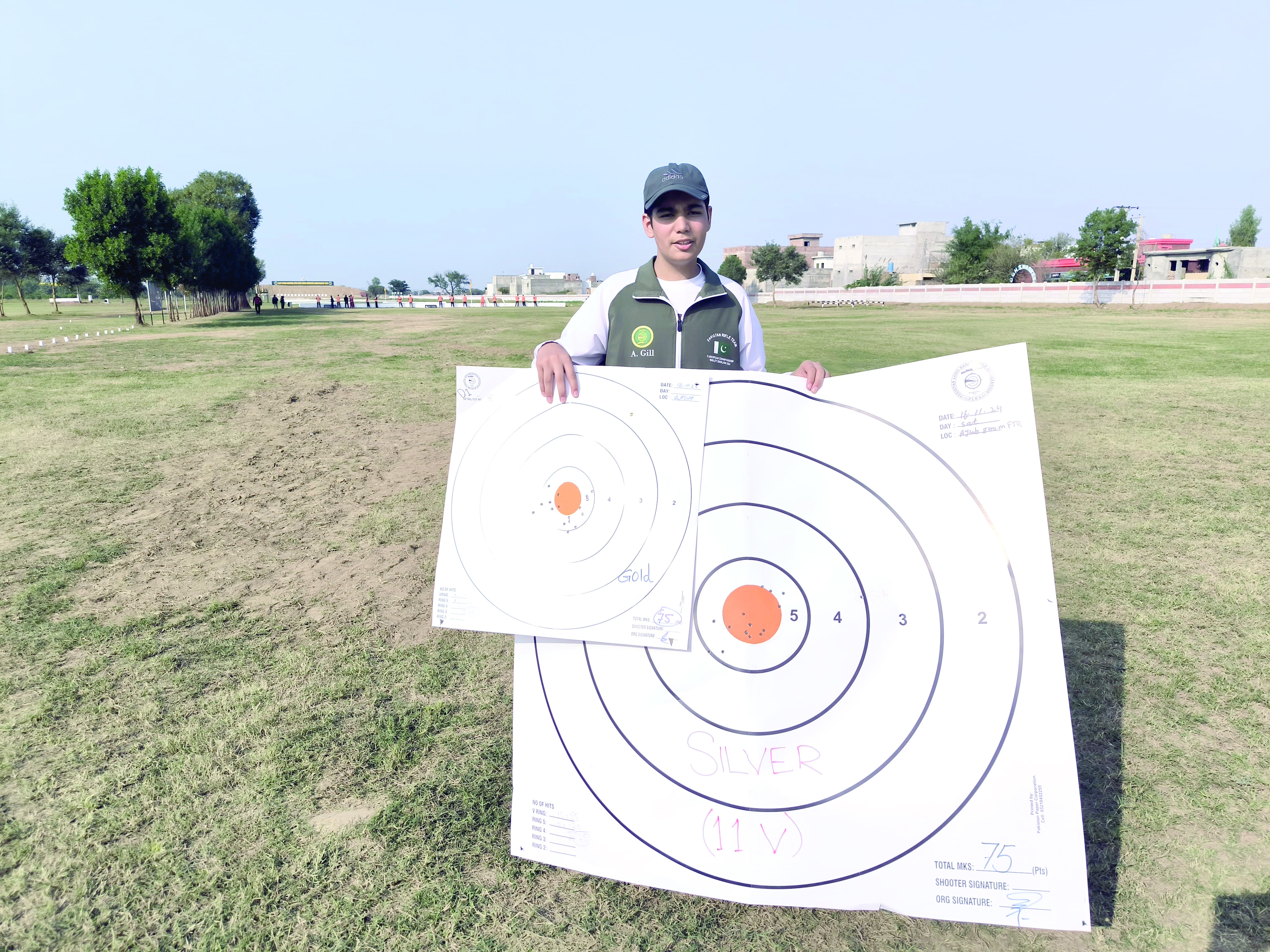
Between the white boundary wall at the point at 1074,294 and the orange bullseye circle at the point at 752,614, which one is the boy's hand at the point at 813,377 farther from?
the white boundary wall at the point at 1074,294

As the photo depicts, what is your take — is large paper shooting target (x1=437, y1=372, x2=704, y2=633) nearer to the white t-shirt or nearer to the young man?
the young man

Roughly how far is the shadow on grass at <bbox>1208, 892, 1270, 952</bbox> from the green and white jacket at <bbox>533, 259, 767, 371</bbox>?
2373mm

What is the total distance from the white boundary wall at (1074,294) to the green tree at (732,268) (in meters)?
12.9

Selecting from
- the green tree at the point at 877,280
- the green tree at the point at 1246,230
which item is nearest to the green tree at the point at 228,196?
the green tree at the point at 877,280

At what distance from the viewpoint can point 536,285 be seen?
136 meters

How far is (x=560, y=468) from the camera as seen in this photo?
7.84 feet

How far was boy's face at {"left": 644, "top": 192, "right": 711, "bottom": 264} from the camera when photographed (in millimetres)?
2561

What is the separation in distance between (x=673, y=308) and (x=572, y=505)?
85cm

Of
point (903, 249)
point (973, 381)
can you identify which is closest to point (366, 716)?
point (973, 381)

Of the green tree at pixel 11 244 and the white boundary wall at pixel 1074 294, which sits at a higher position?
the green tree at pixel 11 244

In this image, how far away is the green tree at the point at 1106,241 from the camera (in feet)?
153

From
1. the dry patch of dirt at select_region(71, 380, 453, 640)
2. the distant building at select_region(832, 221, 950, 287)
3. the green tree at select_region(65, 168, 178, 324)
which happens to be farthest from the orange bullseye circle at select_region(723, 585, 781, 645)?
the distant building at select_region(832, 221, 950, 287)

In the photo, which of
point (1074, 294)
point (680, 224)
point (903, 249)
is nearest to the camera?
point (680, 224)

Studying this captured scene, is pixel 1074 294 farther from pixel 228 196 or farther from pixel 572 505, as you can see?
pixel 228 196
